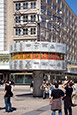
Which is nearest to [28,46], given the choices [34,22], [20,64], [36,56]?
[36,56]

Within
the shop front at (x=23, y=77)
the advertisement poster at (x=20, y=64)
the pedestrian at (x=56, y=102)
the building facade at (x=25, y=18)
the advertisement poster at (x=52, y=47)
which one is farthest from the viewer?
the shop front at (x=23, y=77)

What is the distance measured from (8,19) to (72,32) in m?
37.7

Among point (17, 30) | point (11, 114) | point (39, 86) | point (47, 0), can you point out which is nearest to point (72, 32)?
point (47, 0)

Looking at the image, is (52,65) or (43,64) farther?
(52,65)

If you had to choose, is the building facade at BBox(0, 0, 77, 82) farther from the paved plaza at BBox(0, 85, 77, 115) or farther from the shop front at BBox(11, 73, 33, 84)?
the paved plaza at BBox(0, 85, 77, 115)

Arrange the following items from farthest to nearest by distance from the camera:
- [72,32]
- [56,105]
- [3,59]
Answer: [72,32] → [3,59] → [56,105]

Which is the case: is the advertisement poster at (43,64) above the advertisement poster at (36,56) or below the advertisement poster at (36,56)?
below

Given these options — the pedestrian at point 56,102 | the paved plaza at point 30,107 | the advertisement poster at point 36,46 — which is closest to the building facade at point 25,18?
the advertisement poster at point 36,46

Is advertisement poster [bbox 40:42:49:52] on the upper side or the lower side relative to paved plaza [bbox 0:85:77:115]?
upper

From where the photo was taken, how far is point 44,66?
24.3 metres

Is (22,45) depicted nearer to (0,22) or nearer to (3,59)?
(3,59)

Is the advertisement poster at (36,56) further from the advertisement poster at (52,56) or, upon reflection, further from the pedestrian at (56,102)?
the pedestrian at (56,102)

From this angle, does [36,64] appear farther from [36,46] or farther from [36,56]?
[36,46]

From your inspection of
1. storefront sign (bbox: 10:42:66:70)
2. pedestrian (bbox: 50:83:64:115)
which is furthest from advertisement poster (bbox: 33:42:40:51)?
pedestrian (bbox: 50:83:64:115)
